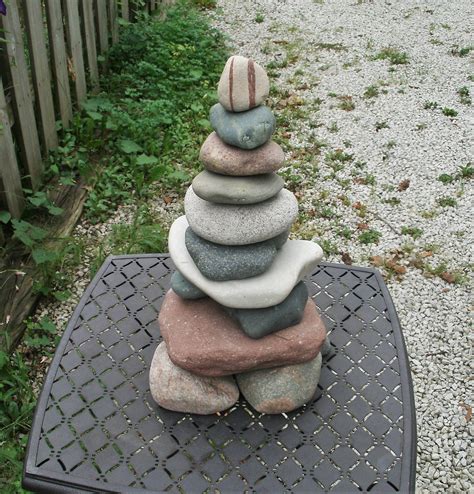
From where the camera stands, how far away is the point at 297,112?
5.59 m

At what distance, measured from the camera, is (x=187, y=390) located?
8.32ft

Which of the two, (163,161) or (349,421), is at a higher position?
(349,421)

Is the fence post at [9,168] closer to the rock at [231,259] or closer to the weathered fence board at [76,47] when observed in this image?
the weathered fence board at [76,47]

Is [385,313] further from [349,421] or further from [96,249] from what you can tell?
Answer: [96,249]

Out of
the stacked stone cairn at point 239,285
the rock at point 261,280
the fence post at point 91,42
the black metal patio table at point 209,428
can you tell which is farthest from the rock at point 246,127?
the fence post at point 91,42

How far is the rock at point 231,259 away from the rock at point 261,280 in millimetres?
29

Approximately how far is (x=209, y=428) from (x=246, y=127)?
1126 mm

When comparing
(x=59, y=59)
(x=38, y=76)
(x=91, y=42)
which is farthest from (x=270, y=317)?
(x=91, y=42)

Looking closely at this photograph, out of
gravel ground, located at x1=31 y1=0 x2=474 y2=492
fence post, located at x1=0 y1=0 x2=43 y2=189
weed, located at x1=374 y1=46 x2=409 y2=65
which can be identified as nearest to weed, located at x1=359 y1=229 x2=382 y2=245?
gravel ground, located at x1=31 y1=0 x2=474 y2=492

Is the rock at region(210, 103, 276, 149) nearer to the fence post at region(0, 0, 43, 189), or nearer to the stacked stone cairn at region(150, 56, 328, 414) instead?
the stacked stone cairn at region(150, 56, 328, 414)

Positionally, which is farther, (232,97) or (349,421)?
(349,421)

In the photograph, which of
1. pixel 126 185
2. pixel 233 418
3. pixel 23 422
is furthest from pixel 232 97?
pixel 126 185

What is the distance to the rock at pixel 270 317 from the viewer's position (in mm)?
2482

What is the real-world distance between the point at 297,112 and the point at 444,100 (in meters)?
1.35
